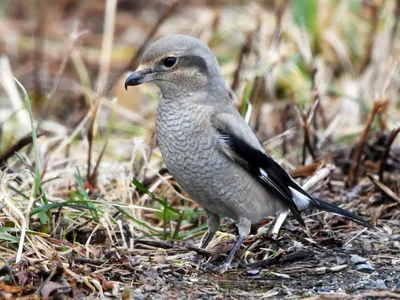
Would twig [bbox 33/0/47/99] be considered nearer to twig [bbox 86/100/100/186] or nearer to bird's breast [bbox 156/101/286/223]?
twig [bbox 86/100/100/186]

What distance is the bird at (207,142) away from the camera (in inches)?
174

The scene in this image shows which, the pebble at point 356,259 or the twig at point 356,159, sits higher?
the twig at point 356,159

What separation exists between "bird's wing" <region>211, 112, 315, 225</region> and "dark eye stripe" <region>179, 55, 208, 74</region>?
31cm

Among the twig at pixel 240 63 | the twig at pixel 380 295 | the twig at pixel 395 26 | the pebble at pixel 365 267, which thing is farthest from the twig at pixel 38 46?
the twig at pixel 380 295

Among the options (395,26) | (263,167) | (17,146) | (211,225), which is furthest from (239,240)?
(395,26)

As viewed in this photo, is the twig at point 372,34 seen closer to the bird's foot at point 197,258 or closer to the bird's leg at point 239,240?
the bird's leg at point 239,240

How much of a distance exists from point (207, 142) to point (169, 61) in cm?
53

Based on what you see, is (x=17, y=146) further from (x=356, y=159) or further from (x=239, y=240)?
(x=356, y=159)

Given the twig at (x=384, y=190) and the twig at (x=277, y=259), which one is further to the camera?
the twig at (x=384, y=190)

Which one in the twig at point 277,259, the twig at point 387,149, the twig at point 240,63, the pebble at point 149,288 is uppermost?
the twig at point 240,63

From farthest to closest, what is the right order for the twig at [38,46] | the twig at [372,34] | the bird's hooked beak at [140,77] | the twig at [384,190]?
the twig at [38,46], the twig at [372,34], the twig at [384,190], the bird's hooked beak at [140,77]

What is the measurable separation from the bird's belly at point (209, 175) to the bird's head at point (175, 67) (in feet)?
1.01

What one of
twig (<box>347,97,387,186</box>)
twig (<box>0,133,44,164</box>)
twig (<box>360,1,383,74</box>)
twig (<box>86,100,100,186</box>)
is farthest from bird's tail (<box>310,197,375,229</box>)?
twig (<box>360,1,383,74</box>)

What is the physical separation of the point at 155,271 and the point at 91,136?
139 centimetres
